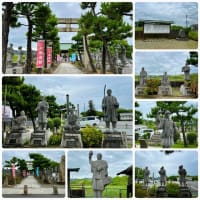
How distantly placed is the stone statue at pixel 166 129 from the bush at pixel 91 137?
475 mm

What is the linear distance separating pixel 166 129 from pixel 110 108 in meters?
0.47

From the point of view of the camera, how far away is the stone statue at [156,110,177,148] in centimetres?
320

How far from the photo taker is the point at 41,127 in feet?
10.6

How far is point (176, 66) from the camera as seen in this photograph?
3197 millimetres

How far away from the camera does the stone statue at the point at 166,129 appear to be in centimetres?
320

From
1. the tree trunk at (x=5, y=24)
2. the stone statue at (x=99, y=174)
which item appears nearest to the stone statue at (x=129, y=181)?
the stone statue at (x=99, y=174)

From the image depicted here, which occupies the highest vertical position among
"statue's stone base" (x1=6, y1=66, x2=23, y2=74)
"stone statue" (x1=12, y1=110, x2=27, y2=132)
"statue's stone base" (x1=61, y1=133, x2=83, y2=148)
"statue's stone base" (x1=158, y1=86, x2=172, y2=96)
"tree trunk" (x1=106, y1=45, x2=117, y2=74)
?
"tree trunk" (x1=106, y1=45, x2=117, y2=74)

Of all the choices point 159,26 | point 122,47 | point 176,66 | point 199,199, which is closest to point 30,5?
point 122,47

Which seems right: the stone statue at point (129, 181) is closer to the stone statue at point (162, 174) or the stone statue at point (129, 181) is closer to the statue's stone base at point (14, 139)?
the stone statue at point (162, 174)

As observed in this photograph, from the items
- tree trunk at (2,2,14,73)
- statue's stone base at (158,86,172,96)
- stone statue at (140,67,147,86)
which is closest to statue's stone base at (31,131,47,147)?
tree trunk at (2,2,14,73)

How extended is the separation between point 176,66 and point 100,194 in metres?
1.17

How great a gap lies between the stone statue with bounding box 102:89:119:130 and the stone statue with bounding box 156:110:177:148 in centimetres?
34

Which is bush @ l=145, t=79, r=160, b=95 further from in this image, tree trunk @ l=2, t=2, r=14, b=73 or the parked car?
tree trunk @ l=2, t=2, r=14, b=73

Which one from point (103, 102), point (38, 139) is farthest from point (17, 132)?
point (103, 102)
